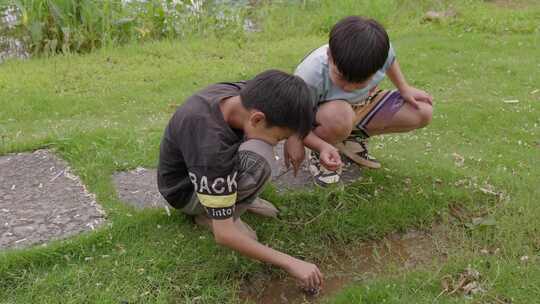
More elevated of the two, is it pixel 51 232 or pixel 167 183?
pixel 167 183

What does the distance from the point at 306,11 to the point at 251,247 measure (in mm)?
5742

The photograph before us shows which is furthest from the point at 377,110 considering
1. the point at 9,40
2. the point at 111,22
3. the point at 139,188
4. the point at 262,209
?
the point at 9,40

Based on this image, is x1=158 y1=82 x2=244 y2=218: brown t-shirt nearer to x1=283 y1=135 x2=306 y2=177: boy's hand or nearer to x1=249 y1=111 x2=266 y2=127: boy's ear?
x1=249 y1=111 x2=266 y2=127: boy's ear

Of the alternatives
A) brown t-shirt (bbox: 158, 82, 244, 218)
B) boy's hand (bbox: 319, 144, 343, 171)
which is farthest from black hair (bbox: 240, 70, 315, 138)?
boy's hand (bbox: 319, 144, 343, 171)

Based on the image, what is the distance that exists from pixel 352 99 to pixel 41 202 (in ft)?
5.50

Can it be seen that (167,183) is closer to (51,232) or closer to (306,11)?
(51,232)

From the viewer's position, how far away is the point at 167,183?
9.43ft

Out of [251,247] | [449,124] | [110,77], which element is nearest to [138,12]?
[110,77]

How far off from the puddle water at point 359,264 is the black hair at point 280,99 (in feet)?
2.64

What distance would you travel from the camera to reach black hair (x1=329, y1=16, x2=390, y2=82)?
2.82 meters

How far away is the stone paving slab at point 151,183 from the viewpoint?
3.26m

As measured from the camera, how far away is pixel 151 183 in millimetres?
3453

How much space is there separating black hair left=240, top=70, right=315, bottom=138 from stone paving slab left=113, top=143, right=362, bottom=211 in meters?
1.00

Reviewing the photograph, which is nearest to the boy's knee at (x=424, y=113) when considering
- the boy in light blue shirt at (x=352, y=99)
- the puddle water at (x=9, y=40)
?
the boy in light blue shirt at (x=352, y=99)
